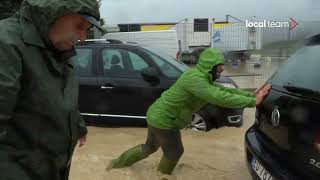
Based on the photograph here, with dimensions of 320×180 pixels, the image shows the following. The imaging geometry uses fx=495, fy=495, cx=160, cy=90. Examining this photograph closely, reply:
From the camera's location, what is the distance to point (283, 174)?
3350 millimetres

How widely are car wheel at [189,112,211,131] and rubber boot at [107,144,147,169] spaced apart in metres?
2.35

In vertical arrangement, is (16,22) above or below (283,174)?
above

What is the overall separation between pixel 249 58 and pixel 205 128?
6210mm

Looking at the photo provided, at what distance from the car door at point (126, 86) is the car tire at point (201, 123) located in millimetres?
670

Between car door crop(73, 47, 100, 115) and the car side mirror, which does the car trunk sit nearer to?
the car side mirror

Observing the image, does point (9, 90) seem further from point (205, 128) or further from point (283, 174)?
point (205, 128)

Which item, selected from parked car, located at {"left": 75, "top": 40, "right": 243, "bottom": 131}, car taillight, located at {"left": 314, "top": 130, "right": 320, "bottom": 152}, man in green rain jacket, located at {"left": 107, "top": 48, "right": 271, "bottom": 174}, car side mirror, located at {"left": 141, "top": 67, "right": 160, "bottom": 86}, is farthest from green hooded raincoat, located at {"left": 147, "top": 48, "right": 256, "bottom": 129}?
parked car, located at {"left": 75, "top": 40, "right": 243, "bottom": 131}

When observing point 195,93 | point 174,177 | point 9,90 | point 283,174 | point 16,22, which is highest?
point 16,22

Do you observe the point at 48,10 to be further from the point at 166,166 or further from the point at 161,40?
the point at 161,40

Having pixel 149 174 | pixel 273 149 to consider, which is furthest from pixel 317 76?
pixel 149 174

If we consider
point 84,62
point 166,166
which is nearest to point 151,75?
point 84,62

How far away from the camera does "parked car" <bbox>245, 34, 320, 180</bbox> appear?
310 centimetres

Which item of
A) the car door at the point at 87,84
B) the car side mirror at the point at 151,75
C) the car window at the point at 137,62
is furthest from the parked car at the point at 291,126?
the car door at the point at 87,84

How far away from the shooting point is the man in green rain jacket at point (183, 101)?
14.6ft
